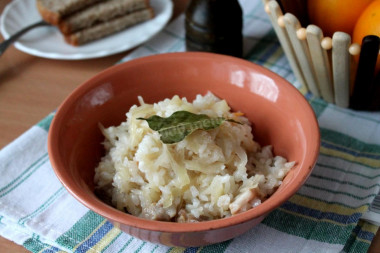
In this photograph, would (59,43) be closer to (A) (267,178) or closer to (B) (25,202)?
(B) (25,202)

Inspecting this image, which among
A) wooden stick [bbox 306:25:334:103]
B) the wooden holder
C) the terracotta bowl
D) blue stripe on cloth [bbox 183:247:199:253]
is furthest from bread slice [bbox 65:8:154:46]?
blue stripe on cloth [bbox 183:247:199:253]

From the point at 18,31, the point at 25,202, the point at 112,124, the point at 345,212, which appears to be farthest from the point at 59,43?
the point at 345,212

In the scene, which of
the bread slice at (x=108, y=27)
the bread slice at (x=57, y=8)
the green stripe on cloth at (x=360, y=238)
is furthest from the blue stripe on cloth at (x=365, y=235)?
the bread slice at (x=57, y=8)

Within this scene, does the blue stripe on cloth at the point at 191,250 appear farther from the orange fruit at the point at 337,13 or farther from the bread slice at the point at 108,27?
the bread slice at the point at 108,27

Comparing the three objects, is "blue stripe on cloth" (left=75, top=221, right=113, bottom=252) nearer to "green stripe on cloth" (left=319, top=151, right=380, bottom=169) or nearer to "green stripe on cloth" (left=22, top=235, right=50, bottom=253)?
"green stripe on cloth" (left=22, top=235, right=50, bottom=253)

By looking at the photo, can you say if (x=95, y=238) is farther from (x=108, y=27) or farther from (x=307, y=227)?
(x=108, y=27)

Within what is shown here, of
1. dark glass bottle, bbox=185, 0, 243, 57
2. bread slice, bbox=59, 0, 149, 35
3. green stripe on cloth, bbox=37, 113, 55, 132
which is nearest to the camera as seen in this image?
green stripe on cloth, bbox=37, 113, 55, 132

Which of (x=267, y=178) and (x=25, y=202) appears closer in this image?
(x=267, y=178)
